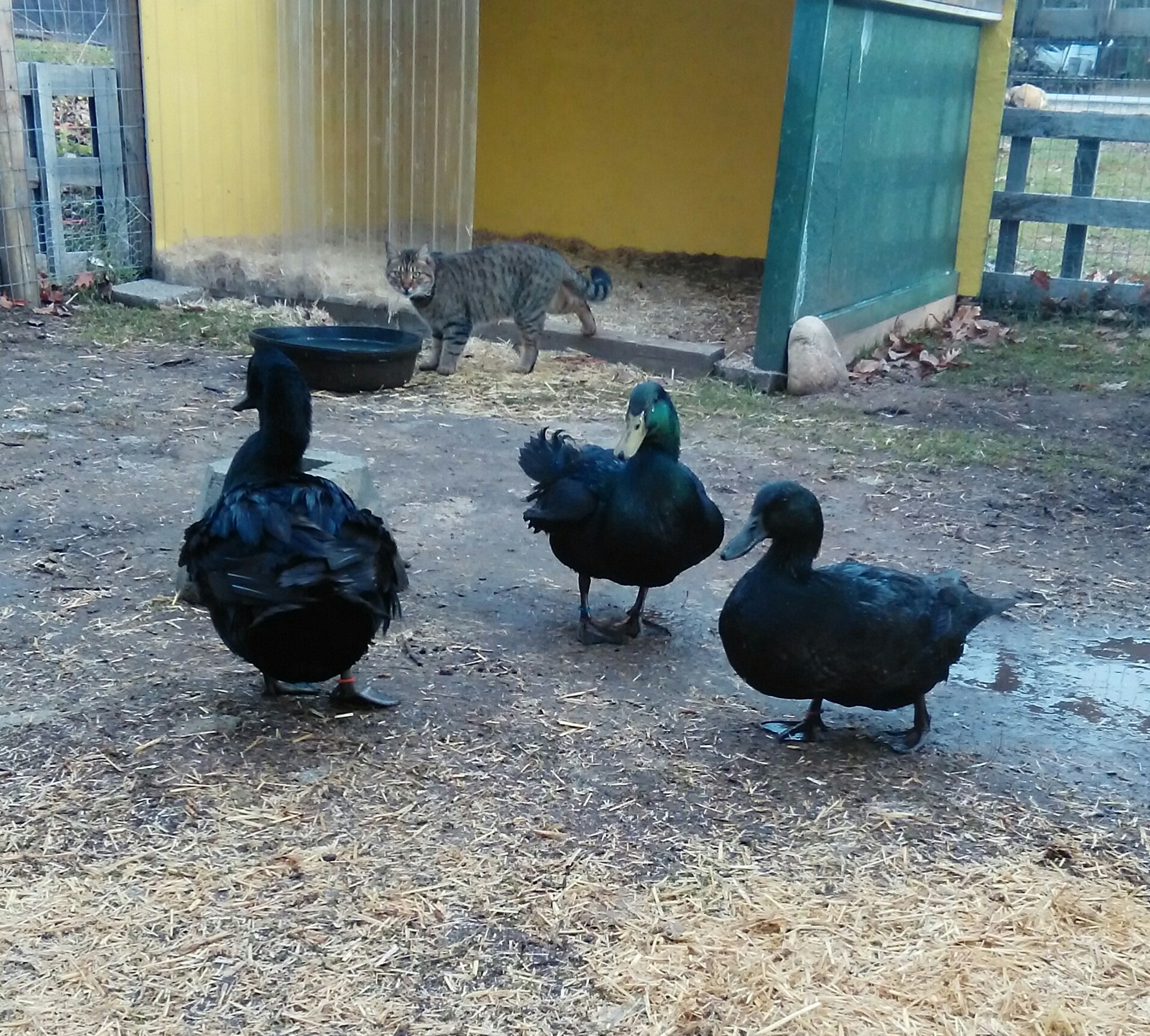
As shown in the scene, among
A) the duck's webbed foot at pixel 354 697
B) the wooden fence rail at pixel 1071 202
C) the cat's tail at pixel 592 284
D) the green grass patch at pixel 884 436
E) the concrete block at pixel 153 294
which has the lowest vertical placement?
the duck's webbed foot at pixel 354 697

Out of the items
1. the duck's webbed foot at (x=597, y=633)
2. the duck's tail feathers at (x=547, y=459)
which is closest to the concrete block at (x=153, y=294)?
the duck's tail feathers at (x=547, y=459)

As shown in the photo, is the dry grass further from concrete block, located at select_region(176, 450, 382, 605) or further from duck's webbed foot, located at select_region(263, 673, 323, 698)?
duck's webbed foot, located at select_region(263, 673, 323, 698)

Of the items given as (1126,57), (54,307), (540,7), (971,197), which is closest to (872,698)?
(54,307)

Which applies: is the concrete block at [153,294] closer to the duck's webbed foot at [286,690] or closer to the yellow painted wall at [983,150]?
the duck's webbed foot at [286,690]

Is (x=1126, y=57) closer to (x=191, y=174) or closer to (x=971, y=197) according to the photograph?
(x=971, y=197)

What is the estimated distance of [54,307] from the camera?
930 cm

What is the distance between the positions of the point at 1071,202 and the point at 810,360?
3.81 m

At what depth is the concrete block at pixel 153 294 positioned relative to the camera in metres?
9.49

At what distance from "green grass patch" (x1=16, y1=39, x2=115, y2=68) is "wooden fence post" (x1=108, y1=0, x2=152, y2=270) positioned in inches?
5.9

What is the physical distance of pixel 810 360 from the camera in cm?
817

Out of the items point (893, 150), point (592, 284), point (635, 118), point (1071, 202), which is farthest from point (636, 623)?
point (635, 118)

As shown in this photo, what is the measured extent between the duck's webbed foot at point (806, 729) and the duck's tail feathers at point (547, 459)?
122 centimetres

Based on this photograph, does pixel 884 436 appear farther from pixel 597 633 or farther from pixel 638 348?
pixel 597 633

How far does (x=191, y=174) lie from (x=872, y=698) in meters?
8.00
